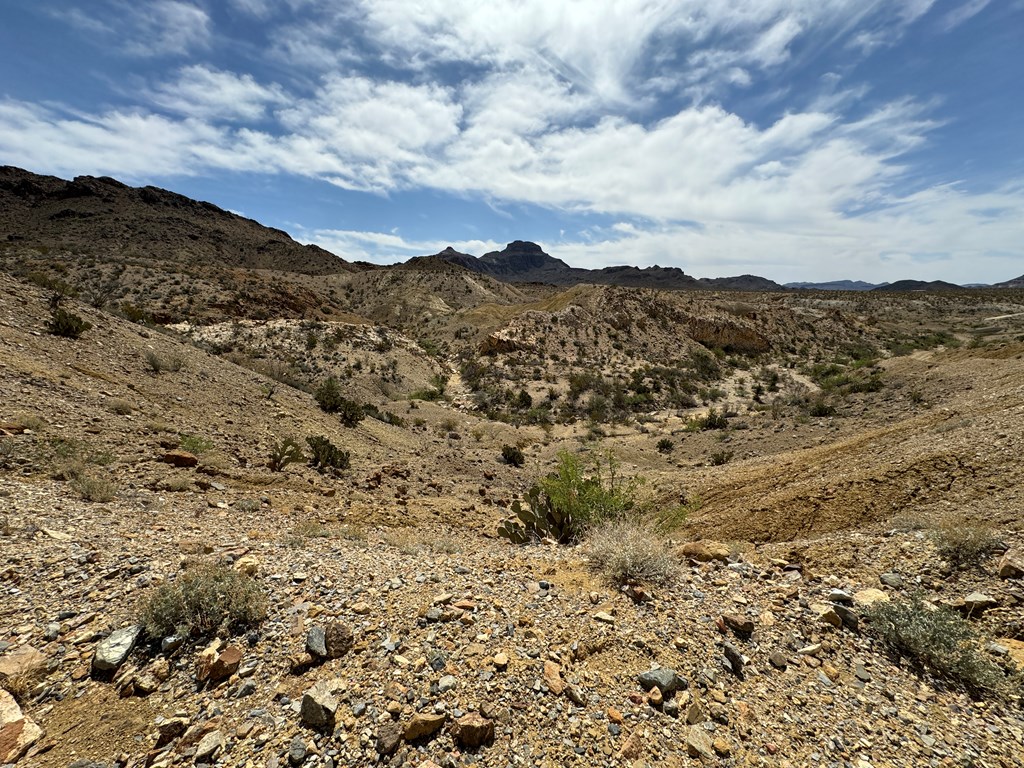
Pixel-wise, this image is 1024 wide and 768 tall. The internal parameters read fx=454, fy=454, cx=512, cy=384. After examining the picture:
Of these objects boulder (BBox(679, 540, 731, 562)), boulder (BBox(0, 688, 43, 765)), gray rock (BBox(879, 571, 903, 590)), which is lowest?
boulder (BBox(0, 688, 43, 765))

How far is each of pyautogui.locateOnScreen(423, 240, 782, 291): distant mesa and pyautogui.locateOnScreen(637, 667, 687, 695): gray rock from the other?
12527 cm

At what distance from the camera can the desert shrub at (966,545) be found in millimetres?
4031

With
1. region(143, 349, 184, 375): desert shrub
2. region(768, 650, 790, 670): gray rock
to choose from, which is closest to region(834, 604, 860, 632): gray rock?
region(768, 650, 790, 670): gray rock

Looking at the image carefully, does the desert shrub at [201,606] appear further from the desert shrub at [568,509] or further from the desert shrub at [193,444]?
the desert shrub at [193,444]

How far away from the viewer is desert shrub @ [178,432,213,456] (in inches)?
312

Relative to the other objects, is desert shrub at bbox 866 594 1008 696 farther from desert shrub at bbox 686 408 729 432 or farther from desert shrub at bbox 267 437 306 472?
desert shrub at bbox 686 408 729 432

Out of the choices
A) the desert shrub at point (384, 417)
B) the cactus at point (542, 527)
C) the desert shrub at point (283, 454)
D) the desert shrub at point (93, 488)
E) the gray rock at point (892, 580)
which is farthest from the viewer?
the desert shrub at point (384, 417)

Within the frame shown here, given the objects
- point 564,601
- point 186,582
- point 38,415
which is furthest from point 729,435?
point 38,415

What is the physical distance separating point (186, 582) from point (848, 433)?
15093 millimetres

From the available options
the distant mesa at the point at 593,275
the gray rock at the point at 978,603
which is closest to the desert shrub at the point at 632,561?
the gray rock at the point at 978,603

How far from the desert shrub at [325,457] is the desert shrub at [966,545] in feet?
30.4

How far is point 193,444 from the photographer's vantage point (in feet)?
26.4

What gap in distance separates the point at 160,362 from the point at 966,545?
46.1 feet

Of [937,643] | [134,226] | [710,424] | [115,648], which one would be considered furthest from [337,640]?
[134,226]
